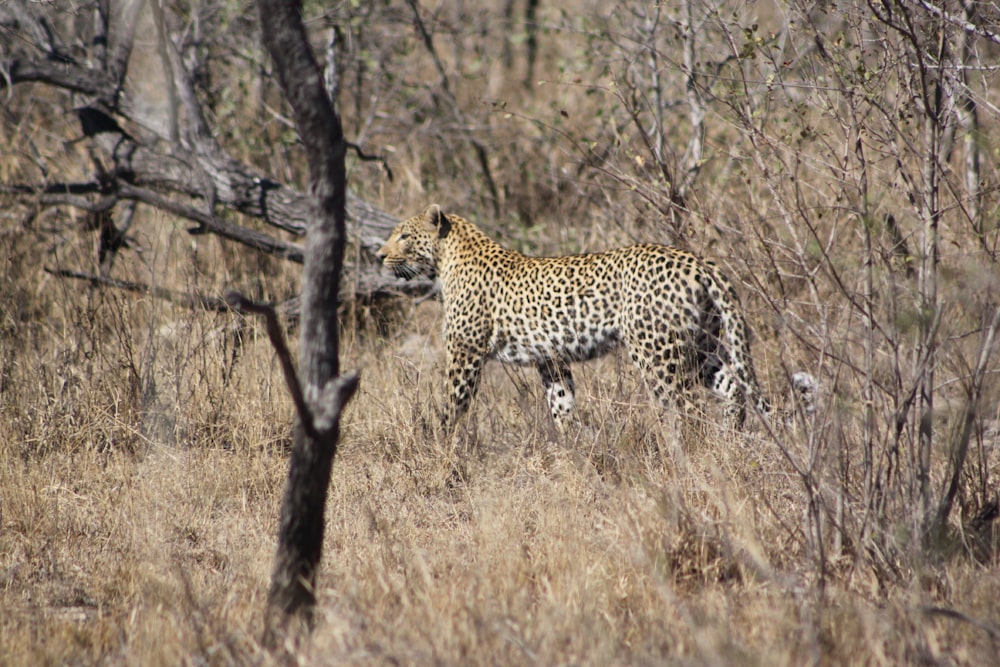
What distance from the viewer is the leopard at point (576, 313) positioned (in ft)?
18.0

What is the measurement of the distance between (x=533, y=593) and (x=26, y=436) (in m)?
3.04

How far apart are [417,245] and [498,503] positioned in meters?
2.75

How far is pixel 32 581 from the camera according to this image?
160 inches

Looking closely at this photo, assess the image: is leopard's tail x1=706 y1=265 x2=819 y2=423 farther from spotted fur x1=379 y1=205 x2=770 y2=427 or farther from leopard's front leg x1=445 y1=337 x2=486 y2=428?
leopard's front leg x1=445 y1=337 x2=486 y2=428

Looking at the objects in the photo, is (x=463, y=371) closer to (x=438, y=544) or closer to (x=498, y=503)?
(x=498, y=503)

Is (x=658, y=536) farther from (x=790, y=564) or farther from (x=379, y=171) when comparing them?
(x=379, y=171)

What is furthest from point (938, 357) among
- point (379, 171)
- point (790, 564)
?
point (379, 171)

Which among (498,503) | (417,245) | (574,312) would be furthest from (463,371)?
(498,503)

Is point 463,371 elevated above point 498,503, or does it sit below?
above

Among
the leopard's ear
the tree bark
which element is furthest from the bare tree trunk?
the tree bark

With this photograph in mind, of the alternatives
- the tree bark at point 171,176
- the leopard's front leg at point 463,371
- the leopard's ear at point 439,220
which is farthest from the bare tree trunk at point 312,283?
the tree bark at point 171,176

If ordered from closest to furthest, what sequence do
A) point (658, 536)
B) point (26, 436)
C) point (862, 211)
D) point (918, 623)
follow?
point (918, 623)
point (862, 211)
point (658, 536)
point (26, 436)

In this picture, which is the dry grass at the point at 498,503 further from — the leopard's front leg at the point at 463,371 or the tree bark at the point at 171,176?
the tree bark at the point at 171,176

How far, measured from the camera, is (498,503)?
4.70m
